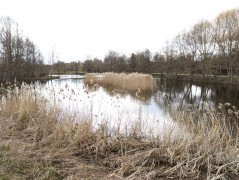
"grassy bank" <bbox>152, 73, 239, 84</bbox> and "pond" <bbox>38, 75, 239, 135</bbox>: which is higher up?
"grassy bank" <bbox>152, 73, 239, 84</bbox>

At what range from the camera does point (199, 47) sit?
35.0 meters

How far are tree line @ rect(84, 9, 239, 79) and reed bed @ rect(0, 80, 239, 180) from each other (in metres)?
25.0

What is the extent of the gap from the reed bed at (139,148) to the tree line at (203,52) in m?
25.0

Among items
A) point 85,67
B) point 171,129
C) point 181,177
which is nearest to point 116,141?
point 171,129

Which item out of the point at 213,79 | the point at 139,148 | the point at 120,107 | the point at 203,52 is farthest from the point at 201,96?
the point at 203,52

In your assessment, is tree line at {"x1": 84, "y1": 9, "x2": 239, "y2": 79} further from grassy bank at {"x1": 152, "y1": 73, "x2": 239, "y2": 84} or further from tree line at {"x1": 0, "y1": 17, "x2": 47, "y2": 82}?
tree line at {"x1": 0, "y1": 17, "x2": 47, "y2": 82}

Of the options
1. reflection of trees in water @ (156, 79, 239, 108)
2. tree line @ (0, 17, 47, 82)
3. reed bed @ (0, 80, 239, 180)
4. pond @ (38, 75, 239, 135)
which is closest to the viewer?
reed bed @ (0, 80, 239, 180)

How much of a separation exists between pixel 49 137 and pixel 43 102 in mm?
1730

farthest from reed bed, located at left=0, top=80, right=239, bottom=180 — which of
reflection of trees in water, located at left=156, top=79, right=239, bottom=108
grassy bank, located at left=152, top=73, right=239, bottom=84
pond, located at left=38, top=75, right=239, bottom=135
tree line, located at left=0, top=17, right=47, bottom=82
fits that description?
grassy bank, located at left=152, top=73, right=239, bottom=84

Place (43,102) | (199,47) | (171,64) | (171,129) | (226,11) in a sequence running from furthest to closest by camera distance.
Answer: (171,64) < (199,47) < (226,11) < (43,102) < (171,129)

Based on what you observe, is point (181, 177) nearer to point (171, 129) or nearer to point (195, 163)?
point (195, 163)

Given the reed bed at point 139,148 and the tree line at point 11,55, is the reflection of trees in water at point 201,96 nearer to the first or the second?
the reed bed at point 139,148

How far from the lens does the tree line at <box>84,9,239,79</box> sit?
28.4 metres

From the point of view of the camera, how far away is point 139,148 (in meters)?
4.32
